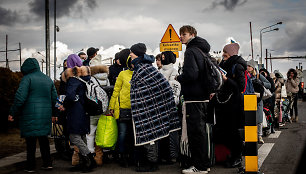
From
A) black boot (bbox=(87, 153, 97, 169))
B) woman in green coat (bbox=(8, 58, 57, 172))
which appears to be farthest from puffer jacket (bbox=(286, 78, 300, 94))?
woman in green coat (bbox=(8, 58, 57, 172))

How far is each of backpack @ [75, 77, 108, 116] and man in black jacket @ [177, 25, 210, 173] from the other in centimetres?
143

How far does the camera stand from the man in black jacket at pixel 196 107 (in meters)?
5.81

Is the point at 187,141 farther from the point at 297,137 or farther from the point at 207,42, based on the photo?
the point at 297,137

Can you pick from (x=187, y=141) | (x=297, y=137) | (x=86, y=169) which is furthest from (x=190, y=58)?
(x=297, y=137)

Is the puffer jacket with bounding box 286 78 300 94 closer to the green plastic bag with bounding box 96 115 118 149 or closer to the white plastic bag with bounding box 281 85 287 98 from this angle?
the white plastic bag with bounding box 281 85 287 98

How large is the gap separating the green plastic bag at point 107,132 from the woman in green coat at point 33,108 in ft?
2.76

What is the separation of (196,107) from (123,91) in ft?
4.52

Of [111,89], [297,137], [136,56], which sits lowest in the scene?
[297,137]

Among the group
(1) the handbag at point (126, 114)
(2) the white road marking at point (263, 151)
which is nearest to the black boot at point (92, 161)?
(1) the handbag at point (126, 114)

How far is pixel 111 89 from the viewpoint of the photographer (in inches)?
285

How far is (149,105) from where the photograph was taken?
629 cm

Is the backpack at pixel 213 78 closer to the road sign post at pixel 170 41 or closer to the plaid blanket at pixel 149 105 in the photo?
the plaid blanket at pixel 149 105

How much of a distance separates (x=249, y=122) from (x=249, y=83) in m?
2.74

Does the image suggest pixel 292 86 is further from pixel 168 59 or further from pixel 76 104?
pixel 76 104
